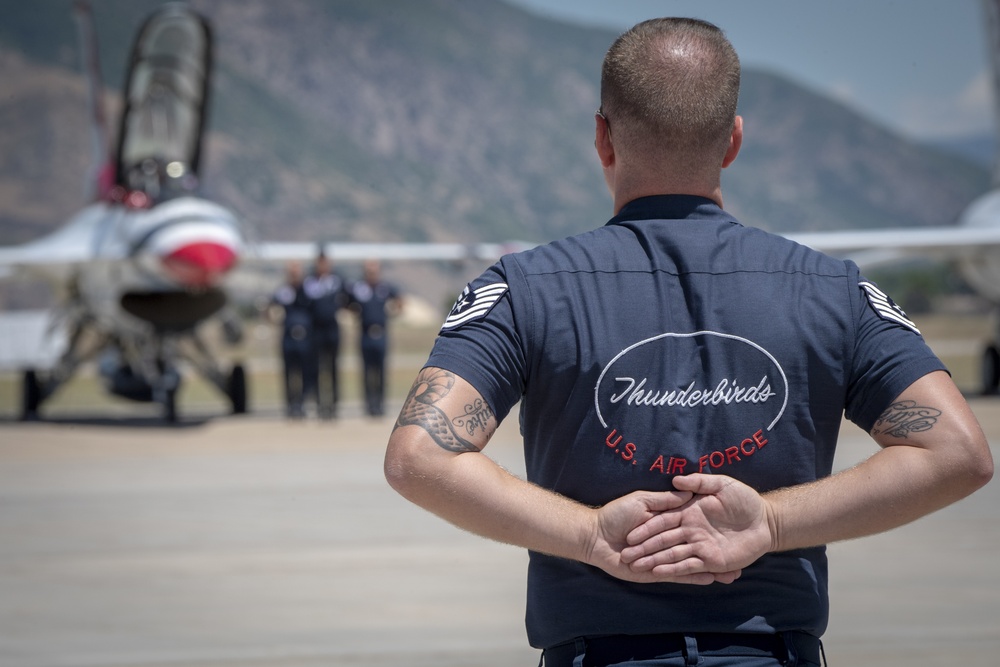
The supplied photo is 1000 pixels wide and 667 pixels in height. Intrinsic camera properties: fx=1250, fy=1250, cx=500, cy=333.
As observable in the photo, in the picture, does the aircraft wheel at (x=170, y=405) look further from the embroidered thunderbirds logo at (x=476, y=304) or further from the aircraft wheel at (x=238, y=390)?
the embroidered thunderbirds logo at (x=476, y=304)

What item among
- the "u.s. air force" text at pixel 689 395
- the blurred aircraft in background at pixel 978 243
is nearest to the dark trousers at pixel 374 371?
the blurred aircraft in background at pixel 978 243

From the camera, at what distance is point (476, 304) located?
1.76 meters

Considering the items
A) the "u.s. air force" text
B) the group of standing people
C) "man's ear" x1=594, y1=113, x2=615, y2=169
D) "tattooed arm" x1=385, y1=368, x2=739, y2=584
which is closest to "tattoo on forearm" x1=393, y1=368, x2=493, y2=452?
"tattooed arm" x1=385, y1=368, x2=739, y2=584

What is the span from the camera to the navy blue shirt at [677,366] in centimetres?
175

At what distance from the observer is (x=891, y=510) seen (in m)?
1.75

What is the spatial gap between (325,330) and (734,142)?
13.9 m

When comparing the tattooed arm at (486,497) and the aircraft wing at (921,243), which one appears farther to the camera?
the aircraft wing at (921,243)

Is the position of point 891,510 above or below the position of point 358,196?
below

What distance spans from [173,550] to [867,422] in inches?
236

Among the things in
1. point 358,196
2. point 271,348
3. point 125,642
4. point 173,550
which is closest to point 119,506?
point 173,550

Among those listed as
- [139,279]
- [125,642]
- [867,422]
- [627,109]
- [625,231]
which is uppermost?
[139,279]

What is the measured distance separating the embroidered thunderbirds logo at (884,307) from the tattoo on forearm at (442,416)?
1.90 feet

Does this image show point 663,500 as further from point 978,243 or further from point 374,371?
point 978,243

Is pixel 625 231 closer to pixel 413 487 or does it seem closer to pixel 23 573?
pixel 413 487
